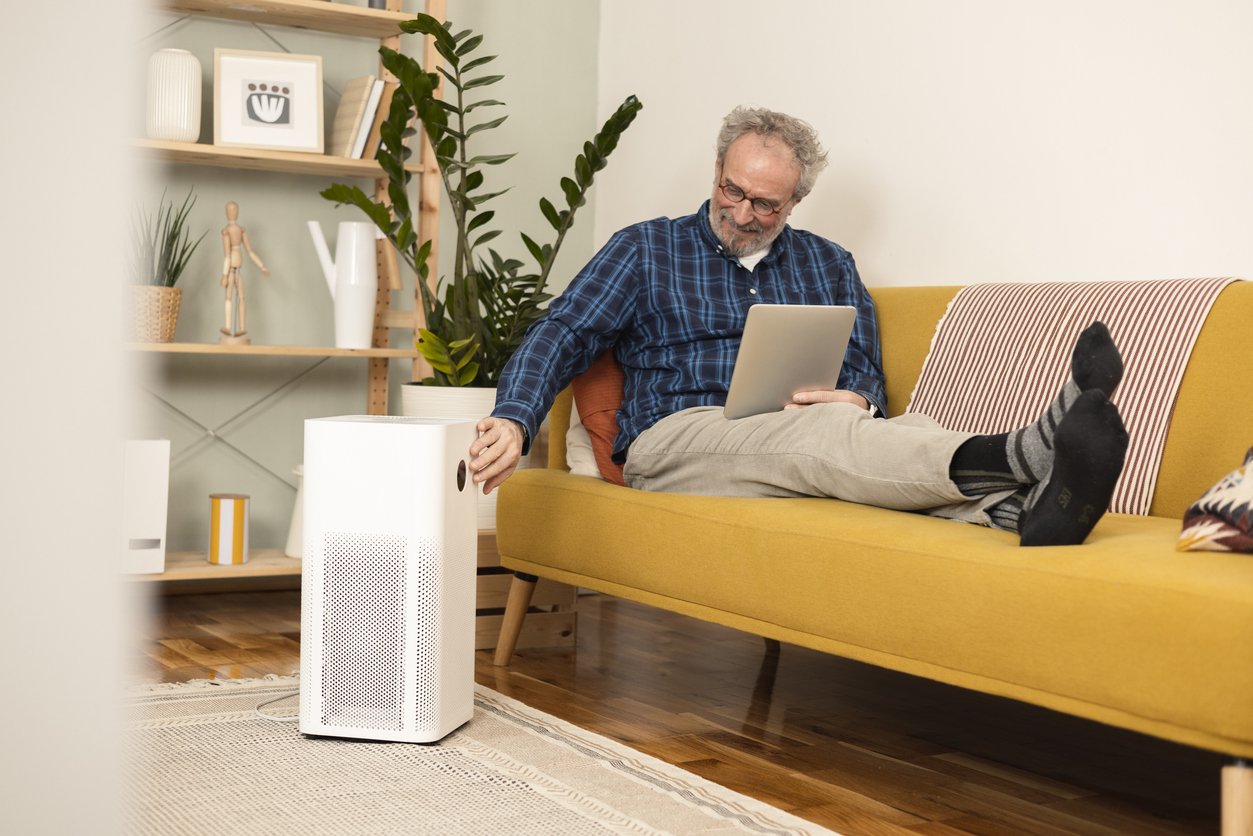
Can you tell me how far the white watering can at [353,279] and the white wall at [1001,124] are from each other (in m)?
0.94

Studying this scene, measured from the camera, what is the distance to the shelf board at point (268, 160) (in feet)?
9.02

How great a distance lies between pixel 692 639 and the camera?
8.64ft

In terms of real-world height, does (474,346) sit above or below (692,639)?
above

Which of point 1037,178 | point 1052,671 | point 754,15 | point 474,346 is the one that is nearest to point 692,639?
point 474,346

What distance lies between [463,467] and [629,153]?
2072 mm

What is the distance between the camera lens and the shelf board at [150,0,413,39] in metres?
2.82

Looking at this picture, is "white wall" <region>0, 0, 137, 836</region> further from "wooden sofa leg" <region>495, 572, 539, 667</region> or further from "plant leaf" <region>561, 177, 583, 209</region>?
"plant leaf" <region>561, 177, 583, 209</region>

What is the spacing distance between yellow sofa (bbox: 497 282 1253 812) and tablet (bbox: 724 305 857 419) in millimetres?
204

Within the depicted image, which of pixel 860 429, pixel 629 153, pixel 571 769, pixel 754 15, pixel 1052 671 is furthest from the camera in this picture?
pixel 629 153

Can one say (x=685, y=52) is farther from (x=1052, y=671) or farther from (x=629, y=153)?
(x=1052, y=671)

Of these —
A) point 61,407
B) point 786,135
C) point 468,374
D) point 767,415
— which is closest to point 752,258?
point 786,135

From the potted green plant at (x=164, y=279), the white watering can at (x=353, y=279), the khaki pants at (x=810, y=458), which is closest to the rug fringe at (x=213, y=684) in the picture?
the khaki pants at (x=810, y=458)

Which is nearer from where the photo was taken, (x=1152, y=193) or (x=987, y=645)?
(x=987, y=645)

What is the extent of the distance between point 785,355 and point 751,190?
52 cm
